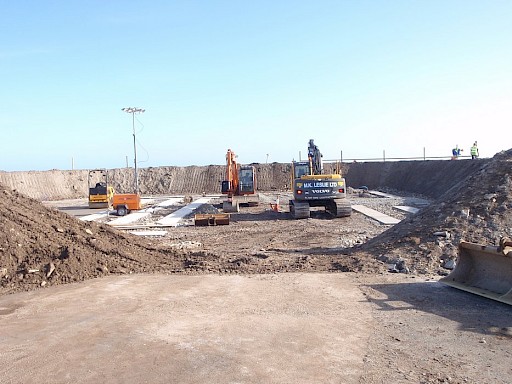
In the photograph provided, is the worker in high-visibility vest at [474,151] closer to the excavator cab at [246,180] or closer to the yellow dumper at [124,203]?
the excavator cab at [246,180]

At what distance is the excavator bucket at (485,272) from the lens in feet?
25.9

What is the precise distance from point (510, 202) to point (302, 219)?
11835 millimetres

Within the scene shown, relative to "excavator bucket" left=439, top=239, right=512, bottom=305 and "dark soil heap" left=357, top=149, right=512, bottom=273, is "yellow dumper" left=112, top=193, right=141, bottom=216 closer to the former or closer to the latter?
"dark soil heap" left=357, top=149, right=512, bottom=273

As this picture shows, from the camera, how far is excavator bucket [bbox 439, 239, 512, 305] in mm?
7891

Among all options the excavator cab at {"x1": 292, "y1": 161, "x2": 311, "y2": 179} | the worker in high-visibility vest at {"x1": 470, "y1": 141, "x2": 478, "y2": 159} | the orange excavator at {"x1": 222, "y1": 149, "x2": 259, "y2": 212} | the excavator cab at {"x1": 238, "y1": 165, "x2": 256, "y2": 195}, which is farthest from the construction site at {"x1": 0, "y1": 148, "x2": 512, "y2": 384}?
the worker in high-visibility vest at {"x1": 470, "y1": 141, "x2": 478, "y2": 159}

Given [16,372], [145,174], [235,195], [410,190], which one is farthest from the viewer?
[145,174]

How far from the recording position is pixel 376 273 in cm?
1009

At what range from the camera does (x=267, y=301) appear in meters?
8.23

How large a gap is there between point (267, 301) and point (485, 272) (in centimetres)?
378

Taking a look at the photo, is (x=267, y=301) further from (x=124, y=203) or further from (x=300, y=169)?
(x=124, y=203)

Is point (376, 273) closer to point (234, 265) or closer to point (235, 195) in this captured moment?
point (234, 265)

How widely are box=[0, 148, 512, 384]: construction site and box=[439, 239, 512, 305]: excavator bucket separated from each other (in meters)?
0.03

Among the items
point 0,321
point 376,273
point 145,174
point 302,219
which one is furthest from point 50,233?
point 145,174

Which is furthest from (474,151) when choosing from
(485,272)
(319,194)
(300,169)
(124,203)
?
(485,272)
